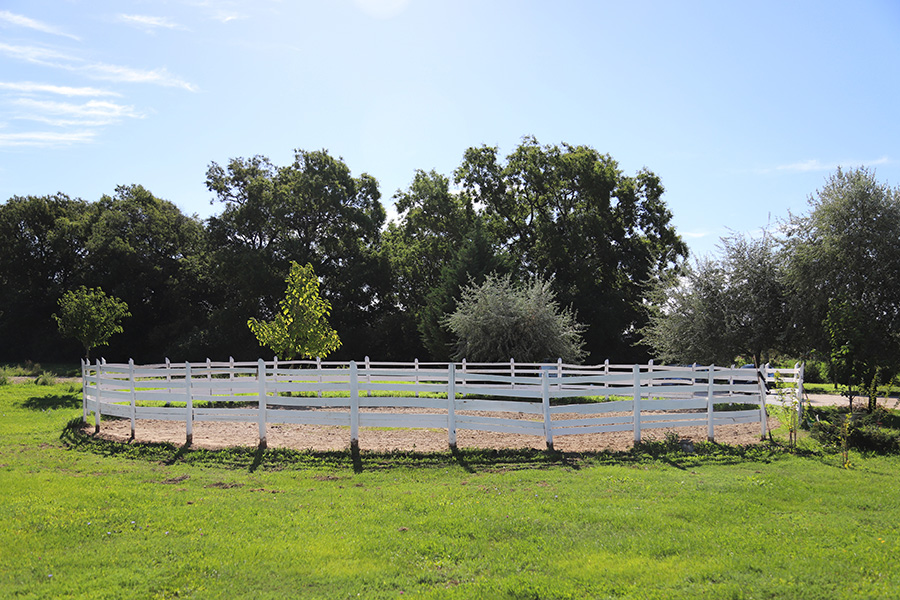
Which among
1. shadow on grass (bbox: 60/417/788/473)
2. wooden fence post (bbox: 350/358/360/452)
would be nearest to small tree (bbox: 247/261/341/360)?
shadow on grass (bbox: 60/417/788/473)

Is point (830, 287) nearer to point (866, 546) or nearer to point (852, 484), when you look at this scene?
point (852, 484)

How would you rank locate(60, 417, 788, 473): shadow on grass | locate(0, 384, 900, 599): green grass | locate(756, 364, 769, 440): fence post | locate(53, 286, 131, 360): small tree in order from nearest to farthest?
locate(0, 384, 900, 599): green grass, locate(60, 417, 788, 473): shadow on grass, locate(756, 364, 769, 440): fence post, locate(53, 286, 131, 360): small tree

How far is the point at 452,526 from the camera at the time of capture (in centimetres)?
669

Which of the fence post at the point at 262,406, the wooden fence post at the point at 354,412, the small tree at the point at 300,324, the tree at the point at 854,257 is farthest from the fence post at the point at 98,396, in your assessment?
the tree at the point at 854,257

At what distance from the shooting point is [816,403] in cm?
2119

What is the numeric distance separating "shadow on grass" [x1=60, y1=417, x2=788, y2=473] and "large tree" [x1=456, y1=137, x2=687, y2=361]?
26.9 m

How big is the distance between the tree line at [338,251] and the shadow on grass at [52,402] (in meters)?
19.4

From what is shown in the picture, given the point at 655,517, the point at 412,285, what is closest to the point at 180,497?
the point at 655,517

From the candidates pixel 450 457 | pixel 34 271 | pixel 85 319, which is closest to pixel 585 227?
pixel 85 319

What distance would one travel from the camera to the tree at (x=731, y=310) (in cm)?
2331

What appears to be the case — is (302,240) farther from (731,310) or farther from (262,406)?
(262,406)

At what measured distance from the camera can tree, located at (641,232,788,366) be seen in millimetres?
23312

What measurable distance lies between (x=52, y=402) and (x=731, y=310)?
950 inches

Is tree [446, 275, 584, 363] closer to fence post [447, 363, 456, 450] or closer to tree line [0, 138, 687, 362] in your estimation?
tree line [0, 138, 687, 362]
